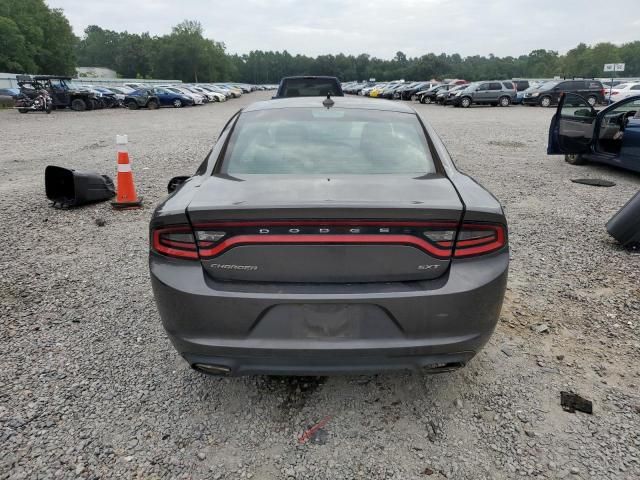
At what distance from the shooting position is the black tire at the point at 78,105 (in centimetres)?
2983

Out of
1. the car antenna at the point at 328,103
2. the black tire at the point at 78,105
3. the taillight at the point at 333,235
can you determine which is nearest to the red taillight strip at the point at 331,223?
the taillight at the point at 333,235

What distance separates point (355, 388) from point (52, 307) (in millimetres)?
2568

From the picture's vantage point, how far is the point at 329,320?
2.10 meters

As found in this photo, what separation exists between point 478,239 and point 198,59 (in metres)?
114

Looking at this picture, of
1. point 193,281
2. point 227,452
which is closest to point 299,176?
point 193,281

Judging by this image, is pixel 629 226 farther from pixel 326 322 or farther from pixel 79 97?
pixel 79 97

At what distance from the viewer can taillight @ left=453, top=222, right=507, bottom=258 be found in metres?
2.16

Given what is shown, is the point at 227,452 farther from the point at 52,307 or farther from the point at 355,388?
the point at 52,307

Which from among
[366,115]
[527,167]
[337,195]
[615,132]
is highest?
[366,115]

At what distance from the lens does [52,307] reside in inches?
146

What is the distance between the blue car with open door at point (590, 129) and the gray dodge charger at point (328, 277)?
7447 millimetres

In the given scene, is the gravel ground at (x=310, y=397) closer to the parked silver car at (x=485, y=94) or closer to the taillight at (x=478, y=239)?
the taillight at (x=478, y=239)

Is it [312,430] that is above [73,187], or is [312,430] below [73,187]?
below

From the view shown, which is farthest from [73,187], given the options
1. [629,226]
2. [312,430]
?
[629,226]
